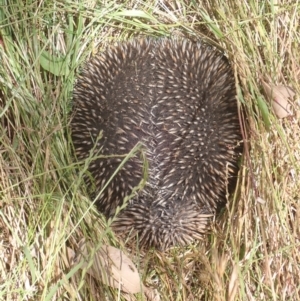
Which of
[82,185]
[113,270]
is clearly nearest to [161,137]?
[82,185]

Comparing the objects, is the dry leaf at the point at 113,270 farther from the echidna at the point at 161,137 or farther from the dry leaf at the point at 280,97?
the dry leaf at the point at 280,97

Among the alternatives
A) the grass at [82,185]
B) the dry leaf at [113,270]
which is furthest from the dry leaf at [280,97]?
the dry leaf at [113,270]

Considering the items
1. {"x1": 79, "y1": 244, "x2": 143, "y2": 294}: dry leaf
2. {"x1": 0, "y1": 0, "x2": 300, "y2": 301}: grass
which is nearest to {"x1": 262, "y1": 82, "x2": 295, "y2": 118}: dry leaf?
{"x1": 0, "y1": 0, "x2": 300, "y2": 301}: grass

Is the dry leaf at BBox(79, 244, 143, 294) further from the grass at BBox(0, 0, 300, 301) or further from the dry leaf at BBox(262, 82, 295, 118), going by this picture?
the dry leaf at BBox(262, 82, 295, 118)

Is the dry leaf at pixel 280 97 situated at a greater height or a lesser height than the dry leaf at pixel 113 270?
greater

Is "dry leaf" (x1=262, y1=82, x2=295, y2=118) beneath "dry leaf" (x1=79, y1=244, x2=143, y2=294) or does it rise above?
above

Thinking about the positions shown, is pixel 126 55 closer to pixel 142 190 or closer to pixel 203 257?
pixel 142 190
